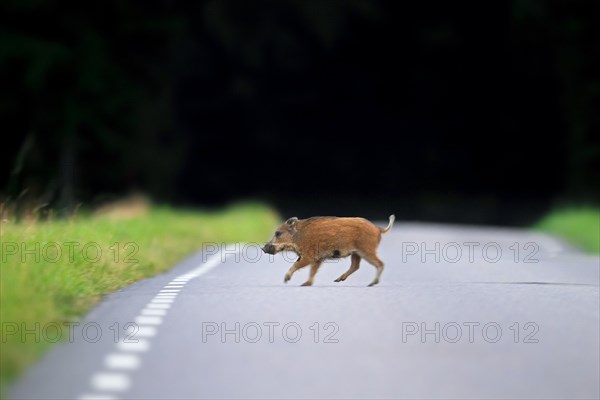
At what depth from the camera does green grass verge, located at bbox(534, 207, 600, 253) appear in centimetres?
3089

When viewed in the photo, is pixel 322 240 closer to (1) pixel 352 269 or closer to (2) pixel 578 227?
(1) pixel 352 269

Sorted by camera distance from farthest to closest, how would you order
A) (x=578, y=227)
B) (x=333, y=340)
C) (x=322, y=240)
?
1. (x=578, y=227)
2. (x=322, y=240)
3. (x=333, y=340)

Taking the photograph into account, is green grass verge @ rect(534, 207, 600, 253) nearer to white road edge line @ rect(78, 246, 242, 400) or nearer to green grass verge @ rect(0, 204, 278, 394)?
green grass verge @ rect(0, 204, 278, 394)

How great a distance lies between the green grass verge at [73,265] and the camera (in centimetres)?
1234

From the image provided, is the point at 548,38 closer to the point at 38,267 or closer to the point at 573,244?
the point at 573,244

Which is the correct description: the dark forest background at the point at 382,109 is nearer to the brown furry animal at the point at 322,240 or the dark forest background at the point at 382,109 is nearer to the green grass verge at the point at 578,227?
the green grass verge at the point at 578,227

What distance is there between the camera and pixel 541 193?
63.3 meters

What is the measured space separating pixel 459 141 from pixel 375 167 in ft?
13.5

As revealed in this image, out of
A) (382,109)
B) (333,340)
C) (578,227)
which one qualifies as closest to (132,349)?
(333,340)

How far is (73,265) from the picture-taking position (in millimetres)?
17109

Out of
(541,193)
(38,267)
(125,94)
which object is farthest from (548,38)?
Answer: (38,267)

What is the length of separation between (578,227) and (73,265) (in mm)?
20597

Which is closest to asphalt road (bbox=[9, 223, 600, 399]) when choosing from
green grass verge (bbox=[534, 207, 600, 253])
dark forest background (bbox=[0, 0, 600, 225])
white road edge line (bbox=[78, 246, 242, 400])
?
white road edge line (bbox=[78, 246, 242, 400])

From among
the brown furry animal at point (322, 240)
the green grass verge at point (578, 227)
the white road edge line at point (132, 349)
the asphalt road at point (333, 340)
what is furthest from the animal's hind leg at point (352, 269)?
the green grass verge at point (578, 227)
